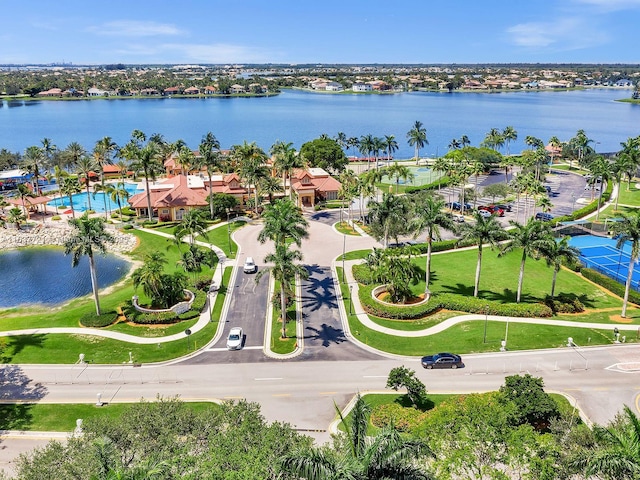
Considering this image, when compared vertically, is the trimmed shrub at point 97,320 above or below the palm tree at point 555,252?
below

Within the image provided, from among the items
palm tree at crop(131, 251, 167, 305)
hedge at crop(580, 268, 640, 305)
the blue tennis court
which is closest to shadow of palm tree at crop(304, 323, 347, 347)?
palm tree at crop(131, 251, 167, 305)

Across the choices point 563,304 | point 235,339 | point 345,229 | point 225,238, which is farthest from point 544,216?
point 235,339

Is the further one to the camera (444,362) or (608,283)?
(608,283)

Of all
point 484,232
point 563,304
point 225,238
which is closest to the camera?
point 484,232

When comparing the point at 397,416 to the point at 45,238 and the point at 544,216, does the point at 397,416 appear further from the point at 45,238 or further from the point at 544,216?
the point at 45,238

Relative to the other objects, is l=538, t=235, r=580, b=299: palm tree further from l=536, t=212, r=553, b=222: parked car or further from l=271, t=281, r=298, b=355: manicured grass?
l=536, t=212, r=553, b=222: parked car

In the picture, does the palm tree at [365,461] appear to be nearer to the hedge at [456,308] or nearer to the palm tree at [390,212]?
the hedge at [456,308]

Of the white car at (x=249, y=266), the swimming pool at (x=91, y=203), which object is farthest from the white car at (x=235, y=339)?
the swimming pool at (x=91, y=203)

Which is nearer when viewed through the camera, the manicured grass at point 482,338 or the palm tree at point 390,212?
the manicured grass at point 482,338
